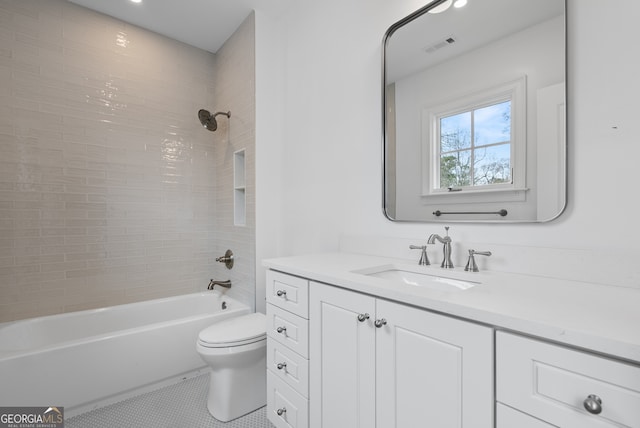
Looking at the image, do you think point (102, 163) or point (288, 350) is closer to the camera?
point (288, 350)

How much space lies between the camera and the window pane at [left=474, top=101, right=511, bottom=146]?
1.19m

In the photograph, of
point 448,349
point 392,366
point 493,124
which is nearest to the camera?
point 448,349

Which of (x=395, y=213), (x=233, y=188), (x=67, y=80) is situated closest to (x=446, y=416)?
(x=395, y=213)

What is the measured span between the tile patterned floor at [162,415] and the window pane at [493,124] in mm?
1791

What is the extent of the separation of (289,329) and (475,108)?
1278 mm

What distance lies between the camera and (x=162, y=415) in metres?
1.70

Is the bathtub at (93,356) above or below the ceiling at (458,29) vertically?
below

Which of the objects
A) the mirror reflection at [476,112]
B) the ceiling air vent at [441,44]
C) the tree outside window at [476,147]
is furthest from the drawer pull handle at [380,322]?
the ceiling air vent at [441,44]

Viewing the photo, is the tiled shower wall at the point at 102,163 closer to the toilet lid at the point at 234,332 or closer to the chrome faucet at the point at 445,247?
the toilet lid at the point at 234,332

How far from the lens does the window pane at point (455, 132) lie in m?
1.32

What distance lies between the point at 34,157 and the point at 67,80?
2.07 feet

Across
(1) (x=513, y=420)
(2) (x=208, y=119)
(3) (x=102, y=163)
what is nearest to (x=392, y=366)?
(1) (x=513, y=420)

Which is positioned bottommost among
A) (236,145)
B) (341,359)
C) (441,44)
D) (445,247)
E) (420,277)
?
(341,359)

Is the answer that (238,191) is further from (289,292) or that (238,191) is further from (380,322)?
(380,322)
